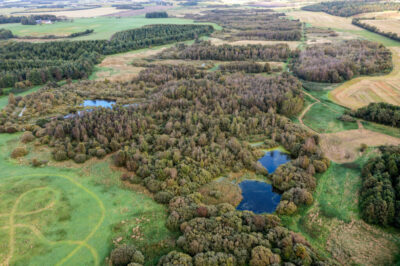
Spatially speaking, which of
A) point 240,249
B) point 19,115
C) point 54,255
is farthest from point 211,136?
point 19,115

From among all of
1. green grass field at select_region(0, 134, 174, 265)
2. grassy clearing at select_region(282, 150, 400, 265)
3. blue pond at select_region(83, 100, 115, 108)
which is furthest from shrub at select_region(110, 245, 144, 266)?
blue pond at select_region(83, 100, 115, 108)

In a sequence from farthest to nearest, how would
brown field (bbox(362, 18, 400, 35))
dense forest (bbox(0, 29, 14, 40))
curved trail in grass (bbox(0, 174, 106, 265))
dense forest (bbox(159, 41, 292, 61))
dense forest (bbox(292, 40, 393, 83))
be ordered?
dense forest (bbox(0, 29, 14, 40))
brown field (bbox(362, 18, 400, 35))
dense forest (bbox(159, 41, 292, 61))
dense forest (bbox(292, 40, 393, 83))
curved trail in grass (bbox(0, 174, 106, 265))

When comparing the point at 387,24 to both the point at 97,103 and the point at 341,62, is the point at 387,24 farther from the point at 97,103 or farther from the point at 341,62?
the point at 97,103

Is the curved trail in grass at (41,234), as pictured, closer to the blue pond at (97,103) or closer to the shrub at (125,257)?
the shrub at (125,257)

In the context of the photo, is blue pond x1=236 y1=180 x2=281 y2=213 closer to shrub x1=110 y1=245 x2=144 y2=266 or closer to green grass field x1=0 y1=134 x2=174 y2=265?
green grass field x1=0 y1=134 x2=174 y2=265

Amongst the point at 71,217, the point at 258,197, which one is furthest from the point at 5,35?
the point at 258,197

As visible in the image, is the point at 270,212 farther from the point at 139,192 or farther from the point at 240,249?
the point at 139,192
